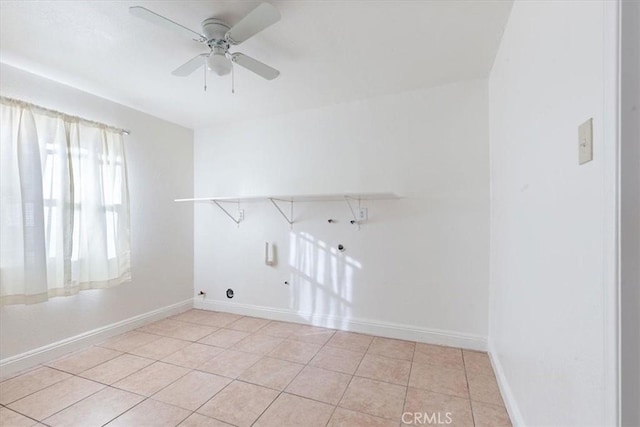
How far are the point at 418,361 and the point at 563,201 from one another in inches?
72.4

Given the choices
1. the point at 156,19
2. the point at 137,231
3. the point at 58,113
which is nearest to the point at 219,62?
the point at 156,19

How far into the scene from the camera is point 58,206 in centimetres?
245

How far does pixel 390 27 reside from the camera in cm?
184

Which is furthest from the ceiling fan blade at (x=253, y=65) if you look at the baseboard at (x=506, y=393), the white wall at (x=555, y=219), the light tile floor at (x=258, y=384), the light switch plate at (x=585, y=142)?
the baseboard at (x=506, y=393)

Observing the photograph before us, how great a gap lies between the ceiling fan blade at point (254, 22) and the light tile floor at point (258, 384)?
2.26 m

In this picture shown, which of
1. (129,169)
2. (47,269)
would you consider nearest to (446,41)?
(129,169)

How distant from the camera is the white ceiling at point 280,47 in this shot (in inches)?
65.9

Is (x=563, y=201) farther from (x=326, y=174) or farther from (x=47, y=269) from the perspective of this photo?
(x=47, y=269)

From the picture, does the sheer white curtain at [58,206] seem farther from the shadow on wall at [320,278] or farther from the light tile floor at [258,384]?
the shadow on wall at [320,278]

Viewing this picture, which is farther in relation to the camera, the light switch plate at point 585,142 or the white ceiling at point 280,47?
the white ceiling at point 280,47

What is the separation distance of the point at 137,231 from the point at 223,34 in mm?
2400

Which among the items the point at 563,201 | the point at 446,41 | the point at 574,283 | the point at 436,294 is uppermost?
the point at 446,41

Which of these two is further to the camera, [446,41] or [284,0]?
[446,41]

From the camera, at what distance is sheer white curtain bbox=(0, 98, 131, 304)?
7.09ft
